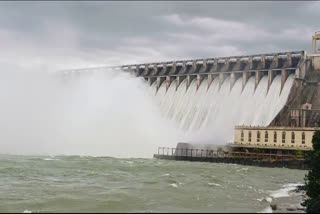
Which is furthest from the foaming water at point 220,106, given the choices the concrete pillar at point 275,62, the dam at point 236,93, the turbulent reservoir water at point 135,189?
the turbulent reservoir water at point 135,189

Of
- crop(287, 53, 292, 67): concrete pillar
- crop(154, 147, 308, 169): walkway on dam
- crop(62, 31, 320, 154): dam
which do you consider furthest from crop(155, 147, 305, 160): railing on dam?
crop(287, 53, 292, 67): concrete pillar

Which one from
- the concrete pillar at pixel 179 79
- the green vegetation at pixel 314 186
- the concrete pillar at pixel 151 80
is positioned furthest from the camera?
the concrete pillar at pixel 151 80

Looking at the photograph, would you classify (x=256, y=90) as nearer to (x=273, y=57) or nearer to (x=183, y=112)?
(x=273, y=57)

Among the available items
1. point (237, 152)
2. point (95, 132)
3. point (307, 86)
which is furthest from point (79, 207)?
point (95, 132)

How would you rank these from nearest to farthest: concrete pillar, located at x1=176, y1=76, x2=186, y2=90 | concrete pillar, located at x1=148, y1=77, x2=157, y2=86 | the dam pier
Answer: the dam pier → concrete pillar, located at x1=176, y1=76, x2=186, y2=90 → concrete pillar, located at x1=148, y1=77, x2=157, y2=86

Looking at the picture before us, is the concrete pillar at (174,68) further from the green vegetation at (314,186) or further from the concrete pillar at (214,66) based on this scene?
the green vegetation at (314,186)

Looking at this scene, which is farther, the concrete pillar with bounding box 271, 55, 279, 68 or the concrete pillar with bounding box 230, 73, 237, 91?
the concrete pillar with bounding box 230, 73, 237, 91

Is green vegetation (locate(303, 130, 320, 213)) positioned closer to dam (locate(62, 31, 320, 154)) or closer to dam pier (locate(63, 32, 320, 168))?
dam pier (locate(63, 32, 320, 168))

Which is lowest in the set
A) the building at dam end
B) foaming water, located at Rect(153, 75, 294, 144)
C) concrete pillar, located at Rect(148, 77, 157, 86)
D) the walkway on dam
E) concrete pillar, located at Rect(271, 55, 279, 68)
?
the walkway on dam
